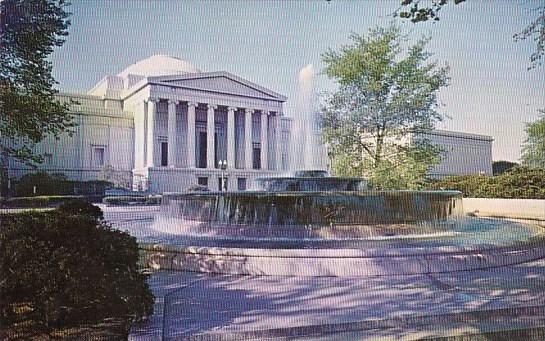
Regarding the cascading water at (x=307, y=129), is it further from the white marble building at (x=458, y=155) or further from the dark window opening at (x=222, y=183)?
the dark window opening at (x=222, y=183)

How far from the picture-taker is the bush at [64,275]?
6.21 feet

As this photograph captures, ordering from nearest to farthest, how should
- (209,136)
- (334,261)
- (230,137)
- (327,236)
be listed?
(334,261) → (327,236) → (209,136) → (230,137)

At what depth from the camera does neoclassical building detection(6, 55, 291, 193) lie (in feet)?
55.1

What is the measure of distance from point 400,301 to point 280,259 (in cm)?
109

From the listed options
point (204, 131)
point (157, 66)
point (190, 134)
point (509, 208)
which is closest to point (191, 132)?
point (190, 134)

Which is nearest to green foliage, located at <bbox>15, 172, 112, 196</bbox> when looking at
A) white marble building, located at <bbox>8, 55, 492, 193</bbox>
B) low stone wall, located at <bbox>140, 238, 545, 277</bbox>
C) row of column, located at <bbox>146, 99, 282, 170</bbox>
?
low stone wall, located at <bbox>140, 238, 545, 277</bbox>

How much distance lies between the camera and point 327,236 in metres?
4.86

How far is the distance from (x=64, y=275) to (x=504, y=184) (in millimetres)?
10856

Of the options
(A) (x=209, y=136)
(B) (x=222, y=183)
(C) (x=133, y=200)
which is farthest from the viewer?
(A) (x=209, y=136)

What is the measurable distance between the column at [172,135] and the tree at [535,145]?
1790 cm

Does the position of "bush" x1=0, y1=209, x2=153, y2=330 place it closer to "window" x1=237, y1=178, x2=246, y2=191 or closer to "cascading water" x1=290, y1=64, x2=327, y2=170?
"cascading water" x1=290, y1=64, x2=327, y2=170

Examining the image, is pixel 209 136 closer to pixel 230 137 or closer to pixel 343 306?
pixel 230 137

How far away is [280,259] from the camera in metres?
3.41

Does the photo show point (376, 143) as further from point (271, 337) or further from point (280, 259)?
point (271, 337)
